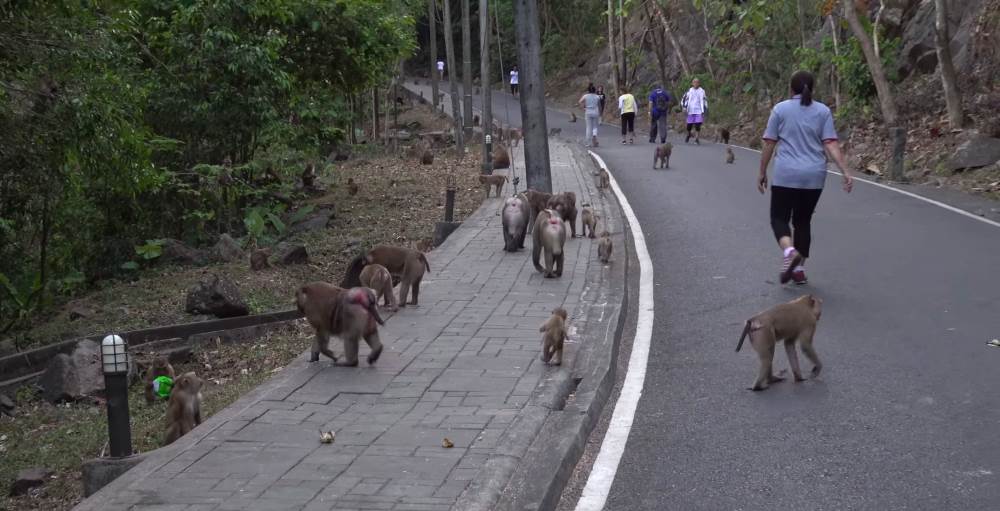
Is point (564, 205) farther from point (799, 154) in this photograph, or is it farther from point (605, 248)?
point (799, 154)

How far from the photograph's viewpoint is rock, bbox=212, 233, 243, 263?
16.5 meters

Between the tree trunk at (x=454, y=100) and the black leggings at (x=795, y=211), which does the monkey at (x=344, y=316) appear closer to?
the black leggings at (x=795, y=211)

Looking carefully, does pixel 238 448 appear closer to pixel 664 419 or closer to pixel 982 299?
pixel 664 419

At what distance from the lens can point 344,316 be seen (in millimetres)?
7914

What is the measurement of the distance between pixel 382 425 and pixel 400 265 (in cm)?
369

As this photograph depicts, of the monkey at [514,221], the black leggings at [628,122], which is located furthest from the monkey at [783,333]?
the black leggings at [628,122]

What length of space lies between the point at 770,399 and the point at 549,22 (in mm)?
67232

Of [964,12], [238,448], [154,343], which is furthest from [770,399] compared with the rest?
[964,12]

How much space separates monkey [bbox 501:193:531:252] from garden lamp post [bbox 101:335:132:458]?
23.0ft

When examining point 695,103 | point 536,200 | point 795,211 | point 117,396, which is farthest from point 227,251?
point 695,103

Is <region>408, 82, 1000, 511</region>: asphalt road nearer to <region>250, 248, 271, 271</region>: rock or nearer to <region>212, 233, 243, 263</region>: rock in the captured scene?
<region>250, 248, 271, 271</region>: rock

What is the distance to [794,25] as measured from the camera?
39.9 m

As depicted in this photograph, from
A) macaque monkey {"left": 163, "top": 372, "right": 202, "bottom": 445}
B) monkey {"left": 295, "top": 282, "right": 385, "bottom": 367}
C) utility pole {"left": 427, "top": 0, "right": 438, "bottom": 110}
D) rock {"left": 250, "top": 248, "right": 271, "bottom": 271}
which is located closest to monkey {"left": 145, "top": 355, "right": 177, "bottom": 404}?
macaque monkey {"left": 163, "top": 372, "right": 202, "bottom": 445}

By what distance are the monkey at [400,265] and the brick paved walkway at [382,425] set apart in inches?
9.9
